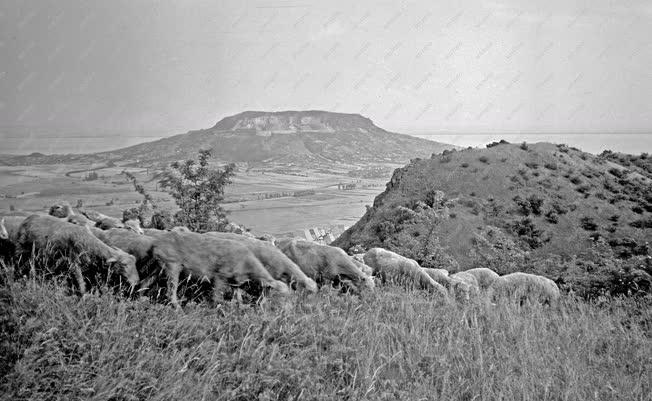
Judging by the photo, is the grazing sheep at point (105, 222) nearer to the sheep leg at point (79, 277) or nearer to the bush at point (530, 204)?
the sheep leg at point (79, 277)

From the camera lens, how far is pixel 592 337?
4.54 m

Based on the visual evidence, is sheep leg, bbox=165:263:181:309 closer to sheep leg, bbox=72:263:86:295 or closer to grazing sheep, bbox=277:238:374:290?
sheep leg, bbox=72:263:86:295

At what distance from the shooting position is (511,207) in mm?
47500

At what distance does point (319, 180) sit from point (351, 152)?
49198mm

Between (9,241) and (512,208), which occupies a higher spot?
(9,241)

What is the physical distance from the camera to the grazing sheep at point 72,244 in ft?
15.7

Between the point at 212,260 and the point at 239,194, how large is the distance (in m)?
33.2

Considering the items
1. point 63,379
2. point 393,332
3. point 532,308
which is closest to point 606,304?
point 532,308

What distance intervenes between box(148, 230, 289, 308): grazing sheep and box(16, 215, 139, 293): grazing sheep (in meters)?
0.34

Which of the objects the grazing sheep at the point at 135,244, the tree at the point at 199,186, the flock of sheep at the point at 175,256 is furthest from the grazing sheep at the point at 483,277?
the tree at the point at 199,186

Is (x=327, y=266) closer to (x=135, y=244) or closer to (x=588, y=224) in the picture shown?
(x=135, y=244)

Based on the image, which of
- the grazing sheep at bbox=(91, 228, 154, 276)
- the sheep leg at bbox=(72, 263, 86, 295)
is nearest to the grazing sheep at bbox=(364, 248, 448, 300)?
the grazing sheep at bbox=(91, 228, 154, 276)

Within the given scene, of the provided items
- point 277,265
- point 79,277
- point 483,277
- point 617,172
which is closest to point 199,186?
point 483,277

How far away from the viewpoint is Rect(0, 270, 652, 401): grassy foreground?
2.93 m
